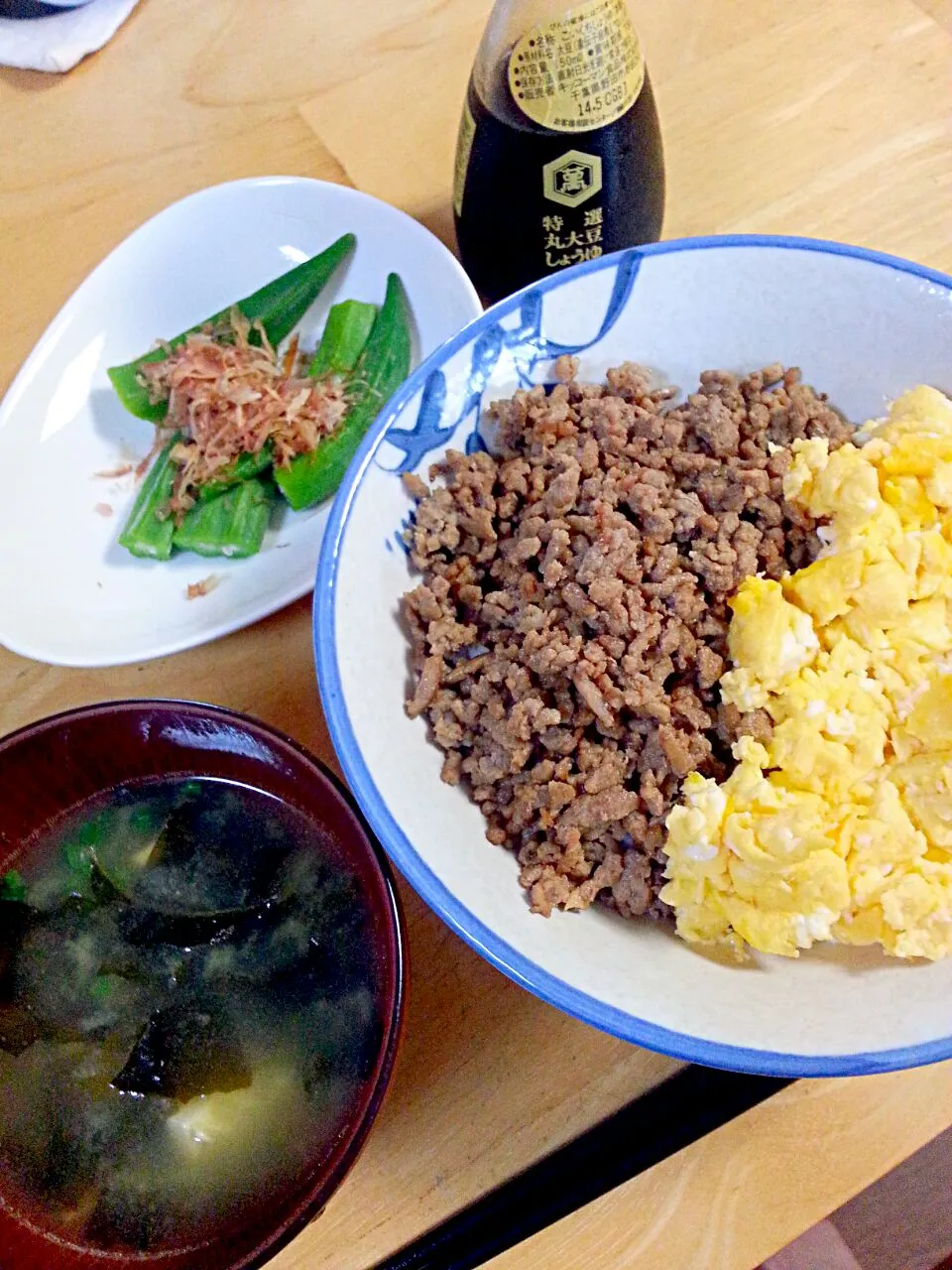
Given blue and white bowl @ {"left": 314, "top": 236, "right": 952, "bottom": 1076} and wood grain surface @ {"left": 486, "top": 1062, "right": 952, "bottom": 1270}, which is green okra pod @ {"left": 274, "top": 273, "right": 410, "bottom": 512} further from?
wood grain surface @ {"left": 486, "top": 1062, "right": 952, "bottom": 1270}

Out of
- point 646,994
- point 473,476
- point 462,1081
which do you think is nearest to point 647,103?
point 473,476

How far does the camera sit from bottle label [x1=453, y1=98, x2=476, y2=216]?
112 cm

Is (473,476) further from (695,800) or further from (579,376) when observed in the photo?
(695,800)

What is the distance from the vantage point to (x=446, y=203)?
1.42 m

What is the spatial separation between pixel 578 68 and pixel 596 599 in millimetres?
585

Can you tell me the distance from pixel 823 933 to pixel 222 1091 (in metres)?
0.55

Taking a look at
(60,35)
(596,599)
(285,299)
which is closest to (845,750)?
(596,599)

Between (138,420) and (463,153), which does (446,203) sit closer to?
(463,153)

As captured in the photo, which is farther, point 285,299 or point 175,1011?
point 285,299

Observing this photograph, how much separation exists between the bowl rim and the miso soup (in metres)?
0.03

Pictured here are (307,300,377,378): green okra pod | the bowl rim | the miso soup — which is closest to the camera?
the bowl rim

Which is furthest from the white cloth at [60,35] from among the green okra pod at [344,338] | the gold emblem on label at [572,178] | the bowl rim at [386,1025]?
the bowl rim at [386,1025]

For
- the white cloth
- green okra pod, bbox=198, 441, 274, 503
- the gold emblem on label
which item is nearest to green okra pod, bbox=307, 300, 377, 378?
green okra pod, bbox=198, 441, 274, 503

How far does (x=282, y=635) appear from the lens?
1.12m
